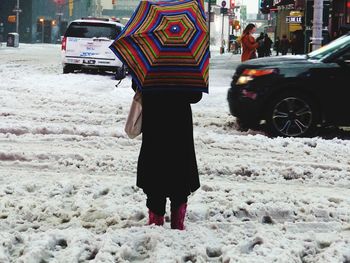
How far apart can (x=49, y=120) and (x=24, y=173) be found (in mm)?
4044

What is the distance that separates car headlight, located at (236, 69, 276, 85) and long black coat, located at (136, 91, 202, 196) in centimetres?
518

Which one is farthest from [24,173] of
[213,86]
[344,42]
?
[213,86]

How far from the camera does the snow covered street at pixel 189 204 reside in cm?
437

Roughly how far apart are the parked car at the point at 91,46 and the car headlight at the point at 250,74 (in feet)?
37.6

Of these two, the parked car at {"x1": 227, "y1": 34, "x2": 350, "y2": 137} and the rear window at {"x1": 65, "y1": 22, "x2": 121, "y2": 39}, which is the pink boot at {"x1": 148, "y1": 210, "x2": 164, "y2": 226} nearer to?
the parked car at {"x1": 227, "y1": 34, "x2": 350, "y2": 137}

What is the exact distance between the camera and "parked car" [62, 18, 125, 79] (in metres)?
21.2

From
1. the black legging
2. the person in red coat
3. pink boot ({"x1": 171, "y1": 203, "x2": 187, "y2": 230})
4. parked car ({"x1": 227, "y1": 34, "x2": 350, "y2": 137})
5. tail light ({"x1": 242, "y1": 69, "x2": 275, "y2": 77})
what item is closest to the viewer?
the black legging

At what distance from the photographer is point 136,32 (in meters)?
4.38

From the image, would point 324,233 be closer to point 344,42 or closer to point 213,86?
point 344,42

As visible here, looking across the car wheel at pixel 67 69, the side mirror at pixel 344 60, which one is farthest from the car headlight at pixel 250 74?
the car wheel at pixel 67 69

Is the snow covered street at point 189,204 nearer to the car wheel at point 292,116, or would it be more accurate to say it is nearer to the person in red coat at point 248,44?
the car wheel at point 292,116

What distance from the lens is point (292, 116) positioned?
9.41m

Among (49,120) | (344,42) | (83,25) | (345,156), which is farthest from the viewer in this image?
(83,25)

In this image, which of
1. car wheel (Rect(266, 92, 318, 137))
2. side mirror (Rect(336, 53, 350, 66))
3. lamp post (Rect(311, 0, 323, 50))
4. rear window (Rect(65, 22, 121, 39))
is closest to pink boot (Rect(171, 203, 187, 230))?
car wheel (Rect(266, 92, 318, 137))
